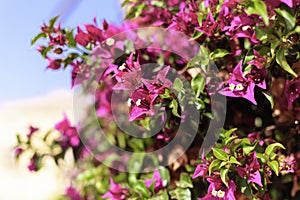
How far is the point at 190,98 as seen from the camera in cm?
89

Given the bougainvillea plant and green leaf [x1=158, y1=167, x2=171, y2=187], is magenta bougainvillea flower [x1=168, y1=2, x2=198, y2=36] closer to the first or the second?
the bougainvillea plant

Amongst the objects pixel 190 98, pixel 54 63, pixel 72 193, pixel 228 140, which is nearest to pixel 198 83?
pixel 190 98

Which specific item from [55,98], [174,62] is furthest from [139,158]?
[55,98]

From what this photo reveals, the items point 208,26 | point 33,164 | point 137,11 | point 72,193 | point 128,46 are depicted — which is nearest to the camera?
point 208,26

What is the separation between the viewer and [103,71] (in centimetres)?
99

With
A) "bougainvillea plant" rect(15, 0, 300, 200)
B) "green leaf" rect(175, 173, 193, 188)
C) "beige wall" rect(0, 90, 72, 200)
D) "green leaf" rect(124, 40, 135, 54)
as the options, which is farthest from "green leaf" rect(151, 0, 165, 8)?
"beige wall" rect(0, 90, 72, 200)

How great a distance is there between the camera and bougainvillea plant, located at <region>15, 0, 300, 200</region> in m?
0.78

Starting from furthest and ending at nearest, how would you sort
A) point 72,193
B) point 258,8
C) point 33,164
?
point 72,193
point 33,164
point 258,8

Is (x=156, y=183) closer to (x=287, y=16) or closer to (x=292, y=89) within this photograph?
(x=292, y=89)

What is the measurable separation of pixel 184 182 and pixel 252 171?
25 centimetres

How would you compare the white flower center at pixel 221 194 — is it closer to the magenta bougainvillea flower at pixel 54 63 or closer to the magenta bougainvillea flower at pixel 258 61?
the magenta bougainvillea flower at pixel 258 61

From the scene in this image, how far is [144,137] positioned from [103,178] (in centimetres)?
35

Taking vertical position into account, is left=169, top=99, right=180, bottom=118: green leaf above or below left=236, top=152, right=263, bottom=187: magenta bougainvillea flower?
above

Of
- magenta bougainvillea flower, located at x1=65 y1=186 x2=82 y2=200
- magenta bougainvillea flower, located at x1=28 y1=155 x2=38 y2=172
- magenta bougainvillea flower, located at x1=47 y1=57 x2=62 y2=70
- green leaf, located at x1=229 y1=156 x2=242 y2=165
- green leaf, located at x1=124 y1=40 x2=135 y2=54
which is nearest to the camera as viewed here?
green leaf, located at x1=229 y1=156 x2=242 y2=165
